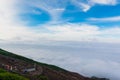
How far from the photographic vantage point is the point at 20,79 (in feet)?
406

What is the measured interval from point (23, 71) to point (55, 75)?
23830 mm

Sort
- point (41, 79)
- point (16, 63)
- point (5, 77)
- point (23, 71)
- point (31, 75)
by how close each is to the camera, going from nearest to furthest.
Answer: point (5, 77), point (41, 79), point (31, 75), point (23, 71), point (16, 63)

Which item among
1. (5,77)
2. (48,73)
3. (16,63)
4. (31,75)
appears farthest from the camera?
(16,63)

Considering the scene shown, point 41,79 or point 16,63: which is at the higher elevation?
point 16,63

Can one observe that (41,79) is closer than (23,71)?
Yes

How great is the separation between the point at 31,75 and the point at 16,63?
3924cm

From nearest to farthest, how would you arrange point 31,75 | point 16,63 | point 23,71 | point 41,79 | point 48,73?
1. point 41,79
2. point 31,75
3. point 23,71
4. point 48,73
5. point 16,63

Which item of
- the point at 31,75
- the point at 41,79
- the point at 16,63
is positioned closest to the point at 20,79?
the point at 41,79

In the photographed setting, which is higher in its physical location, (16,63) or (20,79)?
(16,63)

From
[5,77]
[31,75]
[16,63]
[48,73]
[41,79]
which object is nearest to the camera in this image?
[5,77]

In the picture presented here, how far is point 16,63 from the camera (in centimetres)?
19462

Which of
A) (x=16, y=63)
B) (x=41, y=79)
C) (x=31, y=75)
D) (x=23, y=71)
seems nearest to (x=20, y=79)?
(x=41, y=79)

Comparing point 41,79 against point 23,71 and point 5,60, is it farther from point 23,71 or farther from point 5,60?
point 5,60

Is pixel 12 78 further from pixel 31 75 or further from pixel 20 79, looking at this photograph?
pixel 31 75
